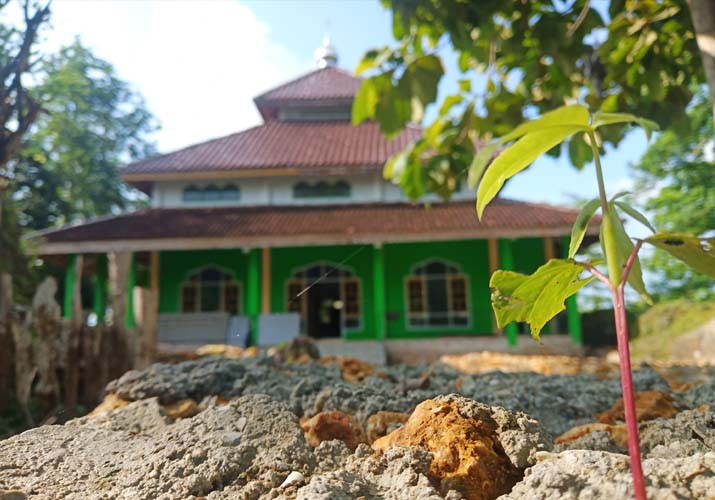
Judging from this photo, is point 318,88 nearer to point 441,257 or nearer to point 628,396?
point 441,257

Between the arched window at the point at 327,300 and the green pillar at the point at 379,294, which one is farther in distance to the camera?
the arched window at the point at 327,300

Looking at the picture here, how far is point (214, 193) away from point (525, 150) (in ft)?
43.7

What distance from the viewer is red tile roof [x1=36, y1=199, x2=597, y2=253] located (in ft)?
32.8

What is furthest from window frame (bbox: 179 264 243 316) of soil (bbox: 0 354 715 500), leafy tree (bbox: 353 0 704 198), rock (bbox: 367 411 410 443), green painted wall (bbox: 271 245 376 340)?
rock (bbox: 367 411 410 443)

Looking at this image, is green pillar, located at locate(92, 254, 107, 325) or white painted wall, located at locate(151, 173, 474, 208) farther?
white painted wall, located at locate(151, 173, 474, 208)

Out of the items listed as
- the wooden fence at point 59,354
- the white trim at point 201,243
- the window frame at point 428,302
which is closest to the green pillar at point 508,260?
the white trim at point 201,243

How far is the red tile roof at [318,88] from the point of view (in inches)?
595

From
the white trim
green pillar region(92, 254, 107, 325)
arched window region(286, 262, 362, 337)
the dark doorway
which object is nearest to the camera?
the white trim

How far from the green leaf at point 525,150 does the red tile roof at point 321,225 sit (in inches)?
348

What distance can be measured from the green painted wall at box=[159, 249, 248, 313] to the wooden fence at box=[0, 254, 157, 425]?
8.67 m

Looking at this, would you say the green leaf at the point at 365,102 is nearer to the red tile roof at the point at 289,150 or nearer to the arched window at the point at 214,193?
the red tile roof at the point at 289,150

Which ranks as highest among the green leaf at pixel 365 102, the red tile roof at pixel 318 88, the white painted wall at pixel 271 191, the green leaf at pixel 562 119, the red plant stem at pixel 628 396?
the red tile roof at pixel 318 88

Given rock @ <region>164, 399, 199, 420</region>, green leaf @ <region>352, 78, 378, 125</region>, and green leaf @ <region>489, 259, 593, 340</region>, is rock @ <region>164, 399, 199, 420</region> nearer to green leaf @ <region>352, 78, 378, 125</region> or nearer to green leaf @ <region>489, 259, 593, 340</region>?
green leaf @ <region>489, 259, 593, 340</region>

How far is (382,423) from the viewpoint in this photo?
1460 mm
